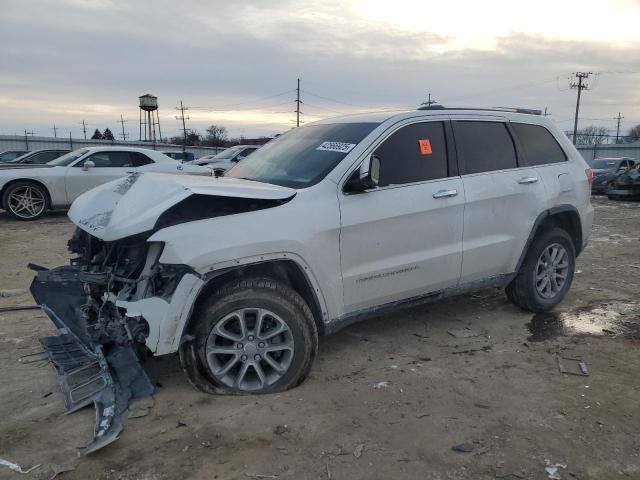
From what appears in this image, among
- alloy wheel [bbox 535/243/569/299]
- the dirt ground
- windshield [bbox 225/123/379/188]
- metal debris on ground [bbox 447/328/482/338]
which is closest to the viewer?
the dirt ground

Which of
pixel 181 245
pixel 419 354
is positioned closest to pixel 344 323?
pixel 419 354

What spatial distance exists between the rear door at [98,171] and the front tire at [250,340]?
9255 mm

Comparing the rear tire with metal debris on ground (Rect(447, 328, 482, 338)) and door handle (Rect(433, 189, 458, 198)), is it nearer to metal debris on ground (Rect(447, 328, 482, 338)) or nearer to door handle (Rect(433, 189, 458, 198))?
metal debris on ground (Rect(447, 328, 482, 338))

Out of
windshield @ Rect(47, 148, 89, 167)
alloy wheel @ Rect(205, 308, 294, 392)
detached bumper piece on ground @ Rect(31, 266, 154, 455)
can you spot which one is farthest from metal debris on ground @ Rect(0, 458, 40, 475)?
windshield @ Rect(47, 148, 89, 167)

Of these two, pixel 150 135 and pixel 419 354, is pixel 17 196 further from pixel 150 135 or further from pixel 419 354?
pixel 150 135

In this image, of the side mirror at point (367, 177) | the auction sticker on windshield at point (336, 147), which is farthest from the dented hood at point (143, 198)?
the auction sticker on windshield at point (336, 147)

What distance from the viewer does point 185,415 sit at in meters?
3.20

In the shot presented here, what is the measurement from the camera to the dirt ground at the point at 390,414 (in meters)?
2.73

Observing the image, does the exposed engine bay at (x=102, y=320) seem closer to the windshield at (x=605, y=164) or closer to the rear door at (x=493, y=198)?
the rear door at (x=493, y=198)

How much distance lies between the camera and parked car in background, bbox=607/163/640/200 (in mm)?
16641

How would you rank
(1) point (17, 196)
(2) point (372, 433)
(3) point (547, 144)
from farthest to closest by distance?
(1) point (17, 196) → (3) point (547, 144) → (2) point (372, 433)

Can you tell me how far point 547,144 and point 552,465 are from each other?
11.1 ft

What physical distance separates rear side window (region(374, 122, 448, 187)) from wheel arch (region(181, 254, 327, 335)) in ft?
3.07

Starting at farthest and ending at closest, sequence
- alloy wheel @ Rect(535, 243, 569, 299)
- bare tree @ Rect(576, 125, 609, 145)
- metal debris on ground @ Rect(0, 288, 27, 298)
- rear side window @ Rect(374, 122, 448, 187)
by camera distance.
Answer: bare tree @ Rect(576, 125, 609, 145) → metal debris on ground @ Rect(0, 288, 27, 298) → alloy wheel @ Rect(535, 243, 569, 299) → rear side window @ Rect(374, 122, 448, 187)
